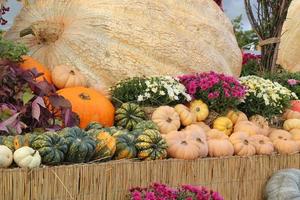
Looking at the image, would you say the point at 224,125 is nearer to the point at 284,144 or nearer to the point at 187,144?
the point at 284,144

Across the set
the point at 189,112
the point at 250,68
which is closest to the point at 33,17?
the point at 189,112

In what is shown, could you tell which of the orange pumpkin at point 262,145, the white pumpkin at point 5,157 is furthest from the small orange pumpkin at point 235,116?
the white pumpkin at point 5,157

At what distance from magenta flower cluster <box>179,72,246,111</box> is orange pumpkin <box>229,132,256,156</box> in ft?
1.67

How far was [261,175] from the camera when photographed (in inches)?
189

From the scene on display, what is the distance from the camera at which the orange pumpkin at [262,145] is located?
4844 millimetres

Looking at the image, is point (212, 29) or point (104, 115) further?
point (212, 29)

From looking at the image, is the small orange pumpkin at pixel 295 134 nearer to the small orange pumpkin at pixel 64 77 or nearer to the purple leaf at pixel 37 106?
the small orange pumpkin at pixel 64 77

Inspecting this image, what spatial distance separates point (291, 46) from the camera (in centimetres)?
1034

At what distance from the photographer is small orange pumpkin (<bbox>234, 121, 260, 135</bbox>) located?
518 cm

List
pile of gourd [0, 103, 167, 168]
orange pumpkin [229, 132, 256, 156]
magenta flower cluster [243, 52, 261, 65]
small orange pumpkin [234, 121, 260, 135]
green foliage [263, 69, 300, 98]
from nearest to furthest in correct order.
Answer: pile of gourd [0, 103, 167, 168], orange pumpkin [229, 132, 256, 156], small orange pumpkin [234, 121, 260, 135], green foliage [263, 69, 300, 98], magenta flower cluster [243, 52, 261, 65]

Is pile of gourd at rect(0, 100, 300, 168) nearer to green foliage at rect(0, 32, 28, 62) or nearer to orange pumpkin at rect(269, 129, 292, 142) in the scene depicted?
orange pumpkin at rect(269, 129, 292, 142)

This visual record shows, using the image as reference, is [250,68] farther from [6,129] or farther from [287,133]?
[6,129]

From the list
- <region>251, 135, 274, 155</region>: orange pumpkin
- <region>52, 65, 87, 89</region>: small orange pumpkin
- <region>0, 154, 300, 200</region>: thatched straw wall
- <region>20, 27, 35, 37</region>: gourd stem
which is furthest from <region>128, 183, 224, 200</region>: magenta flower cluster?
<region>20, 27, 35, 37</region>: gourd stem

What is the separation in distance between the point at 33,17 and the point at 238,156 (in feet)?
8.39
